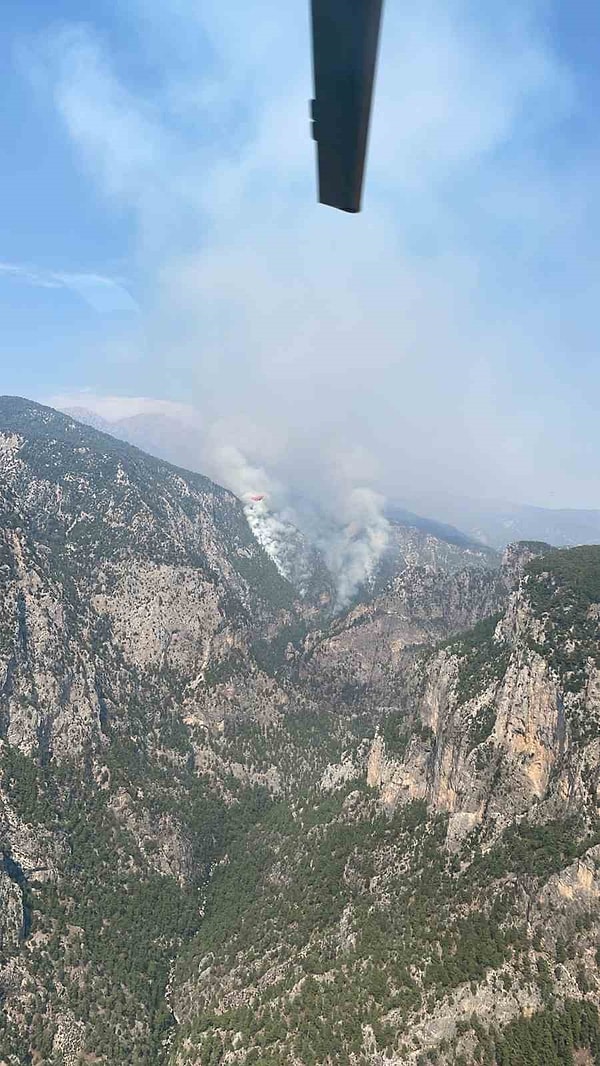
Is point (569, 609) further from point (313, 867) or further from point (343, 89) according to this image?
point (343, 89)

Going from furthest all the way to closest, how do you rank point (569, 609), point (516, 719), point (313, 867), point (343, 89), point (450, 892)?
point (313, 867)
point (569, 609)
point (516, 719)
point (450, 892)
point (343, 89)

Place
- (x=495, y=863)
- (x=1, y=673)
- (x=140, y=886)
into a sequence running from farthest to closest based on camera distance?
1. (x=1, y=673)
2. (x=140, y=886)
3. (x=495, y=863)

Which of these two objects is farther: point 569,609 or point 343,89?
point 569,609

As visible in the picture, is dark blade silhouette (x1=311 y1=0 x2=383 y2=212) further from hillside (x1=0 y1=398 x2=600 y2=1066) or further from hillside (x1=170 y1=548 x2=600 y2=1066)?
hillside (x1=170 y1=548 x2=600 y2=1066)

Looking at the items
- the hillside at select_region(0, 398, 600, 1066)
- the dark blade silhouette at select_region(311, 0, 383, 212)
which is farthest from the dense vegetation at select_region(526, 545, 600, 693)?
the dark blade silhouette at select_region(311, 0, 383, 212)

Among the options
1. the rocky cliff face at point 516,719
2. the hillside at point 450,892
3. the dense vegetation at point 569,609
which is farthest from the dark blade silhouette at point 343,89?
the dense vegetation at point 569,609

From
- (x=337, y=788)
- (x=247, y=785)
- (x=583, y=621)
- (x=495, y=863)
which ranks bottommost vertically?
(x=247, y=785)

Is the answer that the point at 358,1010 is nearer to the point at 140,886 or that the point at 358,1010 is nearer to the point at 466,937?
the point at 466,937

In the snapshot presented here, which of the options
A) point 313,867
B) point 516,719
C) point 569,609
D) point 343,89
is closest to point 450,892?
point 516,719

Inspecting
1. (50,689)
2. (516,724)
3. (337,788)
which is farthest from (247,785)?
(516,724)
